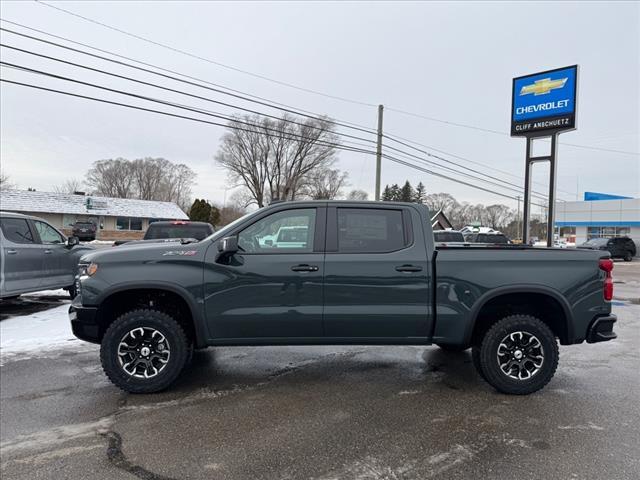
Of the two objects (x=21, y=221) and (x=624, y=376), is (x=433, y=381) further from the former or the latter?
(x=21, y=221)

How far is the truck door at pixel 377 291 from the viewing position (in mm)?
4227

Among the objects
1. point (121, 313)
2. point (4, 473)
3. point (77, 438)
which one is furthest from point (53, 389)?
point (4, 473)

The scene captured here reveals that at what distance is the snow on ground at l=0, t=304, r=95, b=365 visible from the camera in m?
5.78

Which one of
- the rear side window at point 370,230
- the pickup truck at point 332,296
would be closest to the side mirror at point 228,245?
the pickup truck at point 332,296

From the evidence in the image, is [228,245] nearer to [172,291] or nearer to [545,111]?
[172,291]

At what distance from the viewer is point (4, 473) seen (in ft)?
9.64

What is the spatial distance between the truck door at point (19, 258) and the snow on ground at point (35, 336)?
0.59 m

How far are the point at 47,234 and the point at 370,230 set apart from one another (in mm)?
7342

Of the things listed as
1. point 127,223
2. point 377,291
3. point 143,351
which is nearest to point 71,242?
point 143,351

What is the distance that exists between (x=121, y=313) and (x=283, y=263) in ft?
6.02

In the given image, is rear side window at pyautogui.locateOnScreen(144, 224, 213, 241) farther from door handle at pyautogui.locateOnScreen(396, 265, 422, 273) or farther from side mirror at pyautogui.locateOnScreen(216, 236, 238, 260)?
door handle at pyautogui.locateOnScreen(396, 265, 422, 273)

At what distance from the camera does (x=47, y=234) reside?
8664 mm

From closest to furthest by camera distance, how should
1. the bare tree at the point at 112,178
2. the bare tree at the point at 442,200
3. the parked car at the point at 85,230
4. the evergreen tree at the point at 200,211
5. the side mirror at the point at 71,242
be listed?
the side mirror at the point at 71,242 → the parked car at the point at 85,230 → the evergreen tree at the point at 200,211 → the bare tree at the point at 112,178 → the bare tree at the point at 442,200

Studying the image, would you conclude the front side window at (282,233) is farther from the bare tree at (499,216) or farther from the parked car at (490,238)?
the bare tree at (499,216)
